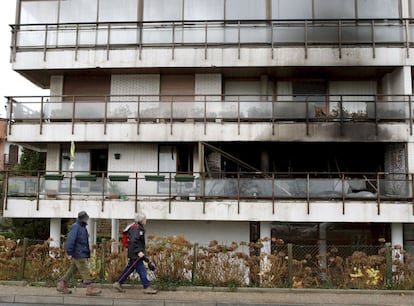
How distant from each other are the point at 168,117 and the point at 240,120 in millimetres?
2603

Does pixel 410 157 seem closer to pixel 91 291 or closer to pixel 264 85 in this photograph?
pixel 264 85

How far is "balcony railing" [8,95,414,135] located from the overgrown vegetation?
6274 mm

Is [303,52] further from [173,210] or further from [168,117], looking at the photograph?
[173,210]

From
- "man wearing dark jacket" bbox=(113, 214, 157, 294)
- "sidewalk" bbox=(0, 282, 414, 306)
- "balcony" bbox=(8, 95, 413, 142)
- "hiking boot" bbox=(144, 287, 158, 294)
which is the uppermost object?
"balcony" bbox=(8, 95, 413, 142)

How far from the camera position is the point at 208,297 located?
28.1 feet

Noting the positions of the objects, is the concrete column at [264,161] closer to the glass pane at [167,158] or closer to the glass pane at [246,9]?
the glass pane at [167,158]

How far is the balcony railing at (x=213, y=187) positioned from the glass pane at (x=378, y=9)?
241 inches

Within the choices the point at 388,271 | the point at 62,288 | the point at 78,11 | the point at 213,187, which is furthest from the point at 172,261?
the point at 78,11

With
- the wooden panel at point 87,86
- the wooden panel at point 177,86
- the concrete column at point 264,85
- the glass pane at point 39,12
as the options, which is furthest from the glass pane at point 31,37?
the concrete column at point 264,85

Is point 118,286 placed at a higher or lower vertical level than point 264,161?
lower

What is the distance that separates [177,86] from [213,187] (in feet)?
16.3

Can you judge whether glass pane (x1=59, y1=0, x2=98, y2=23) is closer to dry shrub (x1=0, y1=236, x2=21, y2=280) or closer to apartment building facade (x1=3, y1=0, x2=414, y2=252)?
apartment building facade (x1=3, y1=0, x2=414, y2=252)

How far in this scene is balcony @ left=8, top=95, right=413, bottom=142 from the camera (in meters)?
14.8

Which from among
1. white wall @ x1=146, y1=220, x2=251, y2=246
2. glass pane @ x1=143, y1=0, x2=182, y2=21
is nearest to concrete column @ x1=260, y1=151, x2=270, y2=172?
white wall @ x1=146, y1=220, x2=251, y2=246
